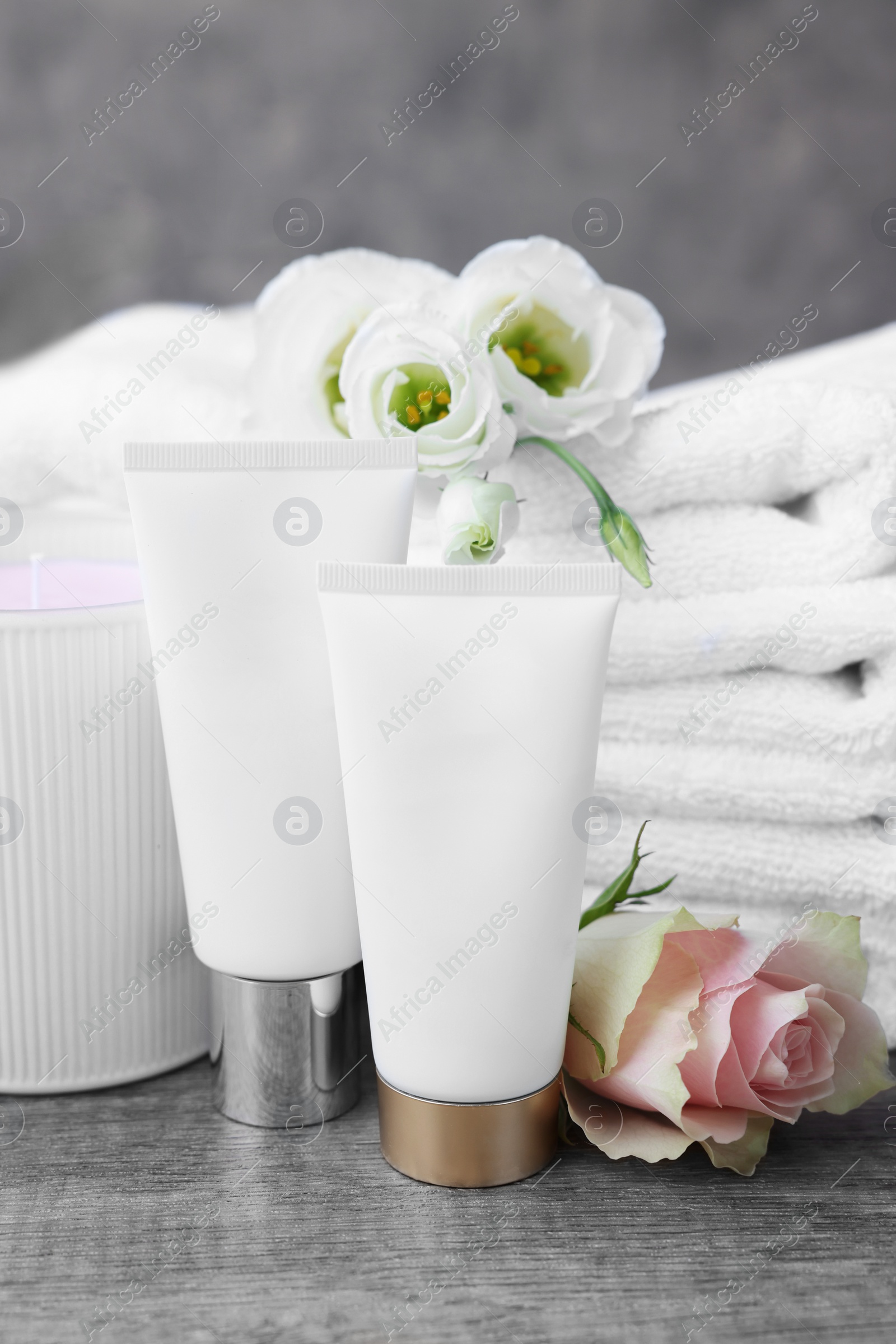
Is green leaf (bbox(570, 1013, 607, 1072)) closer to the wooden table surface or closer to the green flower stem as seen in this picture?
the wooden table surface

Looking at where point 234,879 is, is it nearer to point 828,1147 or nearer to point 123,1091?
point 123,1091

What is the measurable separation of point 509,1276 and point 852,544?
0.28 m

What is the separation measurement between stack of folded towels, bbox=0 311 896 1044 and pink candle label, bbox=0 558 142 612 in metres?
0.03

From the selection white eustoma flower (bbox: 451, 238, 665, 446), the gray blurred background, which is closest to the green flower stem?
white eustoma flower (bbox: 451, 238, 665, 446)

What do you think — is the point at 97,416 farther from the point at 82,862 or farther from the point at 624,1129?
the point at 624,1129

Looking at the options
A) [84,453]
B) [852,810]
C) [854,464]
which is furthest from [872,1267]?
[84,453]

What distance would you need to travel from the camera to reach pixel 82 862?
40cm

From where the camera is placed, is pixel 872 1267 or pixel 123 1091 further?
pixel 123 1091

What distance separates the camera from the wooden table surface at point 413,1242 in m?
0.28

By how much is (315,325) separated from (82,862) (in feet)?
0.72

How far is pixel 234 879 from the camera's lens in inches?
14.3

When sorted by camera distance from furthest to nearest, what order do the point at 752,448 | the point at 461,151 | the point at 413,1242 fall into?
the point at 461,151 → the point at 752,448 → the point at 413,1242

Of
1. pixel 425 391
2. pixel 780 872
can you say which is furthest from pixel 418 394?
pixel 780 872

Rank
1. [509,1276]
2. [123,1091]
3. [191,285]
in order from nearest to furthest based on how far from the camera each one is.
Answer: [509,1276] → [123,1091] → [191,285]
